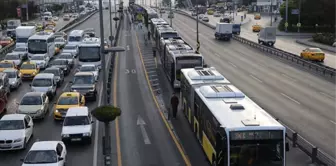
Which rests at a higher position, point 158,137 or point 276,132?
point 276,132

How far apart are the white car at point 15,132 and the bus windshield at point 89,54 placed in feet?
70.8

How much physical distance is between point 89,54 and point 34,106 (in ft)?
58.7

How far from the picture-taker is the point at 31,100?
30375 millimetres

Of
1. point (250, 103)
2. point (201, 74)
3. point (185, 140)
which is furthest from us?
point (201, 74)

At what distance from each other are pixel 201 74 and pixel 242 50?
132ft

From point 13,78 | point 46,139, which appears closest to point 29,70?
point 13,78

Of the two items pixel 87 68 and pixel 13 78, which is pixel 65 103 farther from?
pixel 87 68

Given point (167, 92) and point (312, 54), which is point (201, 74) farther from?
point (312, 54)

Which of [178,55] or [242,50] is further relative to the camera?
[242,50]

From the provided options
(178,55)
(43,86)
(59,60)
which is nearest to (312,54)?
(178,55)

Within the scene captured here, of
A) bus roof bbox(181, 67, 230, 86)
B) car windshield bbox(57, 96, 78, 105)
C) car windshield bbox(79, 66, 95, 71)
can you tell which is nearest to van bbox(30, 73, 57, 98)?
car windshield bbox(57, 96, 78, 105)

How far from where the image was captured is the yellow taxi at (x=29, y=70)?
43781mm

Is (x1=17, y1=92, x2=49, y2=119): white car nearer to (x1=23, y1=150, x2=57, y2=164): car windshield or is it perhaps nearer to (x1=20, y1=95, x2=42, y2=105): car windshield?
(x1=20, y1=95, x2=42, y2=105): car windshield

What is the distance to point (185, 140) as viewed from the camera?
25766 millimetres
